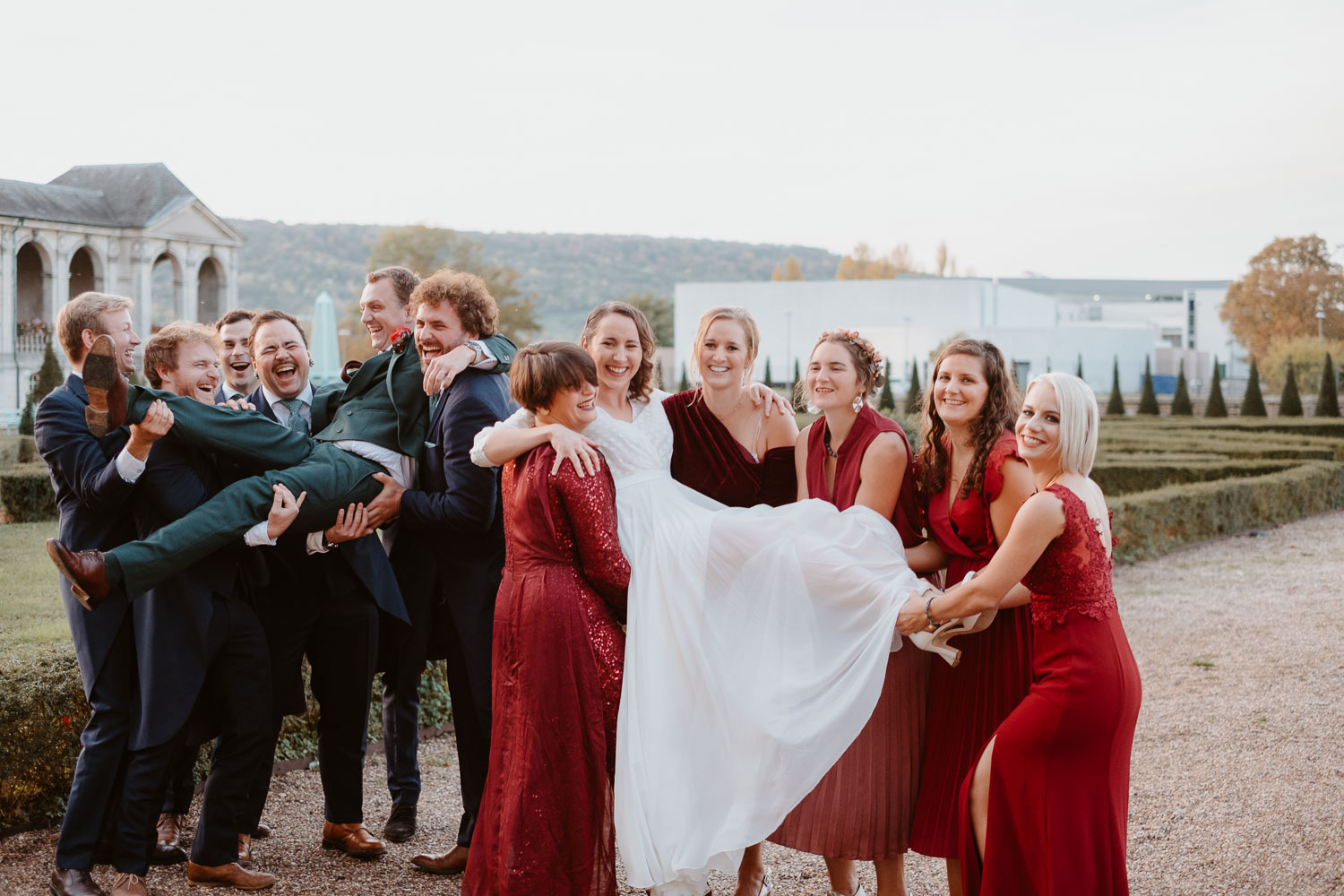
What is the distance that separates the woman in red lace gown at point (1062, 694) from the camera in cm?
313

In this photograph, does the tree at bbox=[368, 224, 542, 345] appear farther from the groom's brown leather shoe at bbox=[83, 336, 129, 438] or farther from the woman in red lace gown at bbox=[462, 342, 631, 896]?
the woman in red lace gown at bbox=[462, 342, 631, 896]

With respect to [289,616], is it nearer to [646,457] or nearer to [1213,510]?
[646,457]

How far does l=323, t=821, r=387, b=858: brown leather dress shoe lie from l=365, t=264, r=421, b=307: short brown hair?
7.03ft

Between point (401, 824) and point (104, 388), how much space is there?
7.26ft

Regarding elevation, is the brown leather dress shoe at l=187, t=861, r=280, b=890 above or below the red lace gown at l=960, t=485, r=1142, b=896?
below

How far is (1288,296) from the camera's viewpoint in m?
55.2

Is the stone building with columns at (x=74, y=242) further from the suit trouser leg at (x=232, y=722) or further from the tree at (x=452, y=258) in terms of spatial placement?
the tree at (x=452, y=258)

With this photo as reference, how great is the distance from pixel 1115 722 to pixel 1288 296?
199 feet

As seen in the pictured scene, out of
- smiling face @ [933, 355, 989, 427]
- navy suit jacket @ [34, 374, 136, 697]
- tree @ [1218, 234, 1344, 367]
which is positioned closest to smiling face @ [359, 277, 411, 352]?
navy suit jacket @ [34, 374, 136, 697]

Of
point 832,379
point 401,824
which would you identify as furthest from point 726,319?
point 401,824

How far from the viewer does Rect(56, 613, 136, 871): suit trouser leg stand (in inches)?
146

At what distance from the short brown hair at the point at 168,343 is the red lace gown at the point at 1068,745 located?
118 inches

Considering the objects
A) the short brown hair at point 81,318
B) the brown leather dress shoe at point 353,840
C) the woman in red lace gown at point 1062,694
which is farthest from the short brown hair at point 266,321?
the woman in red lace gown at point 1062,694

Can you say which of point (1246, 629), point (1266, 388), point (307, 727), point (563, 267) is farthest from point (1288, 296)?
point (563, 267)
